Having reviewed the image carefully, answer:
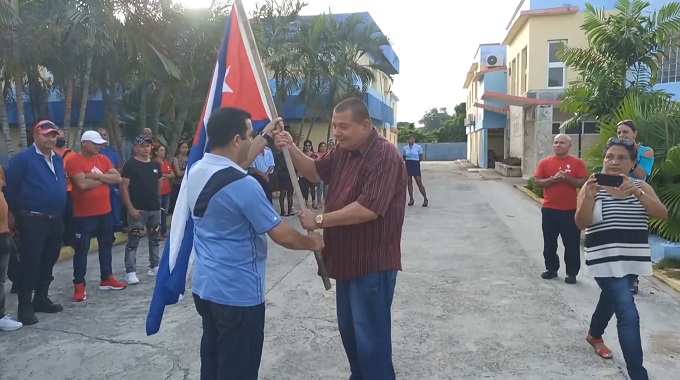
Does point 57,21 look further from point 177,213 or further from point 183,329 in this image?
point 177,213

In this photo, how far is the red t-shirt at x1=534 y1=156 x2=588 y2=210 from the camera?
20.1ft

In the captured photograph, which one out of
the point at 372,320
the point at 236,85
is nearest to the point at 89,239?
the point at 236,85

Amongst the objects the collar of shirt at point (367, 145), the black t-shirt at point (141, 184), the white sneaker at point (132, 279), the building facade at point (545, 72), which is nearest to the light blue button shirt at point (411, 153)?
the black t-shirt at point (141, 184)

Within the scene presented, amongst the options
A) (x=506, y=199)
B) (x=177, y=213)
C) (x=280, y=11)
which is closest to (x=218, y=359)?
(x=177, y=213)

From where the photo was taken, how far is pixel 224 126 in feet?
9.36

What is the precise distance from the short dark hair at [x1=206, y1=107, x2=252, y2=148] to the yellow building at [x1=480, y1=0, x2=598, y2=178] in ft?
59.5

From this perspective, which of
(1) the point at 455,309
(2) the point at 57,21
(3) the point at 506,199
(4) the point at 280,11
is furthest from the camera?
(4) the point at 280,11

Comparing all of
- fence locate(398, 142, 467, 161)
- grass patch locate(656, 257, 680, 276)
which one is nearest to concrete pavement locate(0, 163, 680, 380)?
grass patch locate(656, 257, 680, 276)

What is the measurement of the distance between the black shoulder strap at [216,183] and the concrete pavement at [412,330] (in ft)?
5.77

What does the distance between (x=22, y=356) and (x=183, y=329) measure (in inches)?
49.5

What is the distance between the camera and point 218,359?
2914 millimetres

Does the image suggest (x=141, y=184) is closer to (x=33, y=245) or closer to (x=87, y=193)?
(x=87, y=193)

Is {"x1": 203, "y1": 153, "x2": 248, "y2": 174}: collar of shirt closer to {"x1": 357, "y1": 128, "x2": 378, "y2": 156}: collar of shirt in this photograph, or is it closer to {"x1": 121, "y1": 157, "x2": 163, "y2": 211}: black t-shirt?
{"x1": 357, "y1": 128, "x2": 378, "y2": 156}: collar of shirt

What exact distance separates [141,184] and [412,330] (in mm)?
3748
